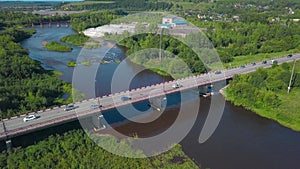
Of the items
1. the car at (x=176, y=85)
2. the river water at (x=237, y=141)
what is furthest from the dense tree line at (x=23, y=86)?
the car at (x=176, y=85)

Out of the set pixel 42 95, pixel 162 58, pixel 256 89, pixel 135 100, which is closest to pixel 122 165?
pixel 135 100

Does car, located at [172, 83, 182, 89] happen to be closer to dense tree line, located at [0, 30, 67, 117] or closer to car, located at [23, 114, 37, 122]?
dense tree line, located at [0, 30, 67, 117]

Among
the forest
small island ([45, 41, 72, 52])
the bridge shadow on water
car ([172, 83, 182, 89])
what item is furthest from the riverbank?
small island ([45, 41, 72, 52])

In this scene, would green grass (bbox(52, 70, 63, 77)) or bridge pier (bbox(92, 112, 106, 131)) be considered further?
green grass (bbox(52, 70, 63, 77))

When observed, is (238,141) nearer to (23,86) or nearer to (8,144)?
(8,144)

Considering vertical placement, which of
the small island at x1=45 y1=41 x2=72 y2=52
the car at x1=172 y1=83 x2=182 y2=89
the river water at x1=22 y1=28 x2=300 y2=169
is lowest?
the river water at x1=22 y1=28 x2=300 y2=169

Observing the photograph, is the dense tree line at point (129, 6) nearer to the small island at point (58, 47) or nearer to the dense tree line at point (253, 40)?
the dense tree line at point (253, 40)
